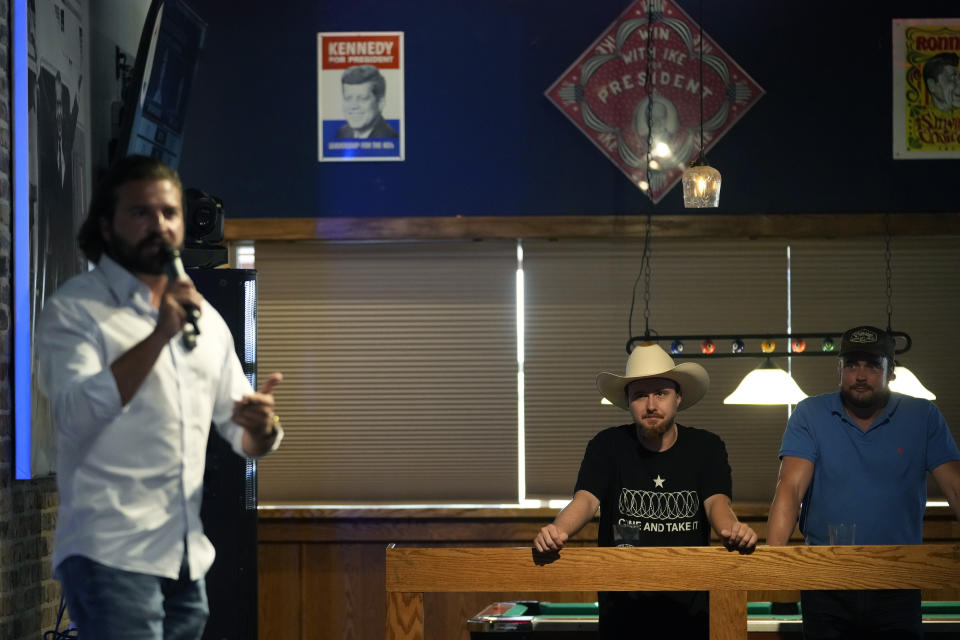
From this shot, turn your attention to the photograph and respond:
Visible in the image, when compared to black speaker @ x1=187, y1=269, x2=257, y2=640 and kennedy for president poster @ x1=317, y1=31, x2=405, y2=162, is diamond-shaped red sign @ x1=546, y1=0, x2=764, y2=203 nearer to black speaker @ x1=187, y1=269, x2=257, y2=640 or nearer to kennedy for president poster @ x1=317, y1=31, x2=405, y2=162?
kennedy for president poster @ x1=317, y1=31, x2=405, y2=162

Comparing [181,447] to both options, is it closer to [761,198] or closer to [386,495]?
[386,495]

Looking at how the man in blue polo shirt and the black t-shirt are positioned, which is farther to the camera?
the man in blue polo shirt

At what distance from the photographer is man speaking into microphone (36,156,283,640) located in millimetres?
1891

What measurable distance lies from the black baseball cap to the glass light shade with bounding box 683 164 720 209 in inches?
69.6

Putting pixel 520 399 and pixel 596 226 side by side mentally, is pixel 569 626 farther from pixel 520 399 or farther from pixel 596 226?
pixel 596 226

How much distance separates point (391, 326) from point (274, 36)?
1.74 metres

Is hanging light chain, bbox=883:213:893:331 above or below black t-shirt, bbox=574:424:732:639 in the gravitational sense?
above

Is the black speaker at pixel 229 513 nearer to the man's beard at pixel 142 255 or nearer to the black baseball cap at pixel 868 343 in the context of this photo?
the black baseball cap at pixel 868 343

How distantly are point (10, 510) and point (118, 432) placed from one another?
2.05 meters

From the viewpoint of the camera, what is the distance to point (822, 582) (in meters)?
3.12

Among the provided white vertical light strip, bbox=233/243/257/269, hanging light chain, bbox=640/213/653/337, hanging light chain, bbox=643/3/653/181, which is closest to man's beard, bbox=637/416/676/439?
hanging light chain, bbox=640/213/653/337

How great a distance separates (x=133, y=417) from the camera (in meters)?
1.97

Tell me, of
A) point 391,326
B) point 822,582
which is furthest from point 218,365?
point 391,326

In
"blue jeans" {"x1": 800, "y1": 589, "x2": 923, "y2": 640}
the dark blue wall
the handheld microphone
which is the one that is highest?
the dark blue wall
